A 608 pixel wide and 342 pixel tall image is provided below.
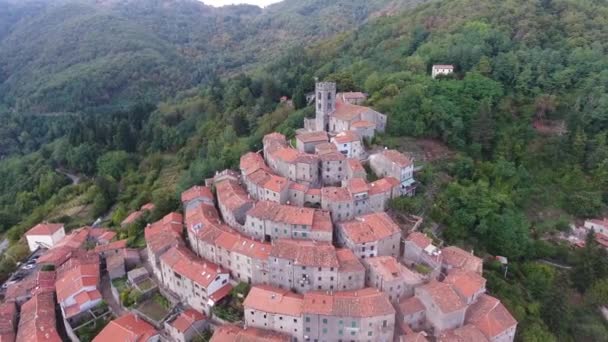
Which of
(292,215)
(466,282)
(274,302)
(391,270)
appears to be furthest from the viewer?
(292,215)

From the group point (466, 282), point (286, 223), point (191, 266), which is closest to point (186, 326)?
point (191, 266)

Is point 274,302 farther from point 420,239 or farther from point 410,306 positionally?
point 420,239

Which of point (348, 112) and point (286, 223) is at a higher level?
point (348, 112)

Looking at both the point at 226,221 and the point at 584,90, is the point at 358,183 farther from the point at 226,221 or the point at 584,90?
the point at 584,90

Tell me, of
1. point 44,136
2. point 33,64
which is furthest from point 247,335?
point 33,64

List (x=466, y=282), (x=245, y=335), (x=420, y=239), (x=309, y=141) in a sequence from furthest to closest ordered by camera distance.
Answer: (x=309, y=141) → (x=420, y=239) → (x=466, y=282) → (x=245, y=335)

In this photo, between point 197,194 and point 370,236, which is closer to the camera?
point 370,236

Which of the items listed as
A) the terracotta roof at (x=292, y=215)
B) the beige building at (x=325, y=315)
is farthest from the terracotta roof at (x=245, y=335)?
the terracotta roof at (x=292, y=215)
